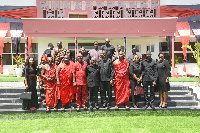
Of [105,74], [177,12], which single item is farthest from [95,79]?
[177,12]

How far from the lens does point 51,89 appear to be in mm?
8500

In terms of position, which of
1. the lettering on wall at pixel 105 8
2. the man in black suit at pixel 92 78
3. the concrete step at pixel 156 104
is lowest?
the concrete step at pixel 156 104

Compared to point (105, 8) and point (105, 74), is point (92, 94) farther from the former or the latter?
point (105, 8)

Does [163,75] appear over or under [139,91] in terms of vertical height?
over

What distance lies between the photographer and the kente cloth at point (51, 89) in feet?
27.7

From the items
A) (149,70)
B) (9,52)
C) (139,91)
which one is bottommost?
(139,91)

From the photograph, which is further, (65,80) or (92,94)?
(92,94)

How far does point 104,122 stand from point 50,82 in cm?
235

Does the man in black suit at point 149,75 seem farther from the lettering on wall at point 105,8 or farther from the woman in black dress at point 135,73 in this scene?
the lettering on wall at point 105,8

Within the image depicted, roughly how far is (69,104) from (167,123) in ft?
10.3

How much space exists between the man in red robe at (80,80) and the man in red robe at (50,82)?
0.65m

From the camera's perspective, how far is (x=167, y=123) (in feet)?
22.8

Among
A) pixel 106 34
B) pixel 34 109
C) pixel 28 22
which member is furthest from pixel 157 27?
pixel 34 109

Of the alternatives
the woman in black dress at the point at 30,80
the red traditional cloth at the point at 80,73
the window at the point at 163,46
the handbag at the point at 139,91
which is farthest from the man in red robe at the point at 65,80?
the window at the point at 163,46
